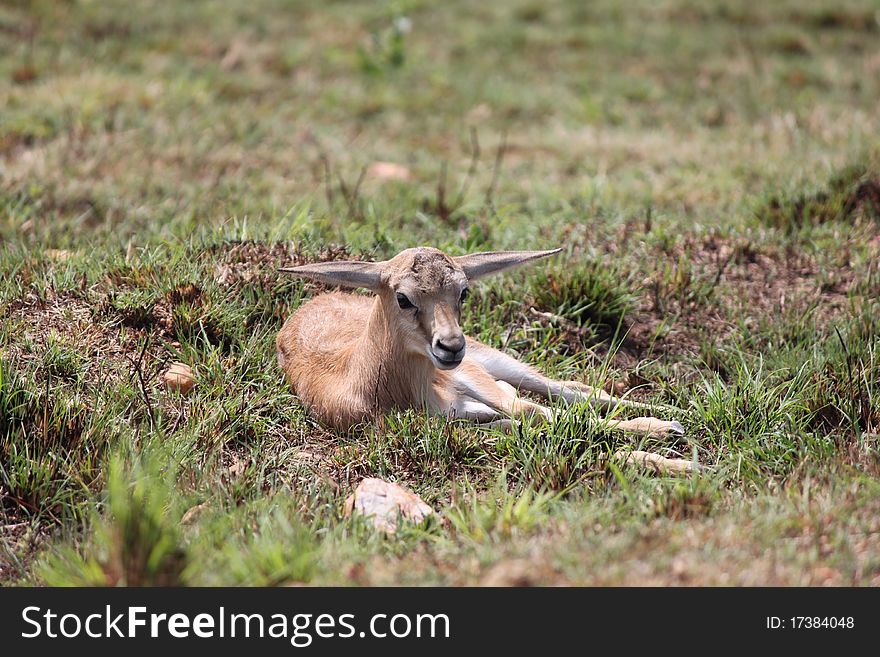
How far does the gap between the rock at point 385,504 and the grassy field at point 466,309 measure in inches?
3.0

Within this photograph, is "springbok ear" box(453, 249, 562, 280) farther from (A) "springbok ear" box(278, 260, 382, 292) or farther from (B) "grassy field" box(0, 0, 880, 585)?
(B) "grassy field" box(0, 0, 880, 585)

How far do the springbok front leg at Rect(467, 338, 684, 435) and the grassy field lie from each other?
17cm

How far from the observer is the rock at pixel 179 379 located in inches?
186

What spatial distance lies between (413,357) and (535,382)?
73 centimetres

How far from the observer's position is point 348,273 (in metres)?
4.57

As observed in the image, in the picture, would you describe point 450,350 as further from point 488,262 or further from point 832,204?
point 832,204

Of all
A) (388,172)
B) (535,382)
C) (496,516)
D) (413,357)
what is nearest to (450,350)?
(413,357)

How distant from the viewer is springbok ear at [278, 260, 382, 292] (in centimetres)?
450

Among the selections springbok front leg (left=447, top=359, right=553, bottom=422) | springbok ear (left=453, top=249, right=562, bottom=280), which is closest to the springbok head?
springbok ear (left=453, top=249, right=562, bottom=280)

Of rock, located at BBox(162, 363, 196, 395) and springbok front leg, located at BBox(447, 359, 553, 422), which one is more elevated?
rock, located at BBox(162, 363, 196, 395)

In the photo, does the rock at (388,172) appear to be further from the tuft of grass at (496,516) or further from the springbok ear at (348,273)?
the tuft of grass at (496,516)

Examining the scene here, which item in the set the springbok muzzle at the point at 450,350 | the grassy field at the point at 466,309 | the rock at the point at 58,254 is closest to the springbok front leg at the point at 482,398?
the grassy field at the point at 466,309

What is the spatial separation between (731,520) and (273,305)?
2880mm
